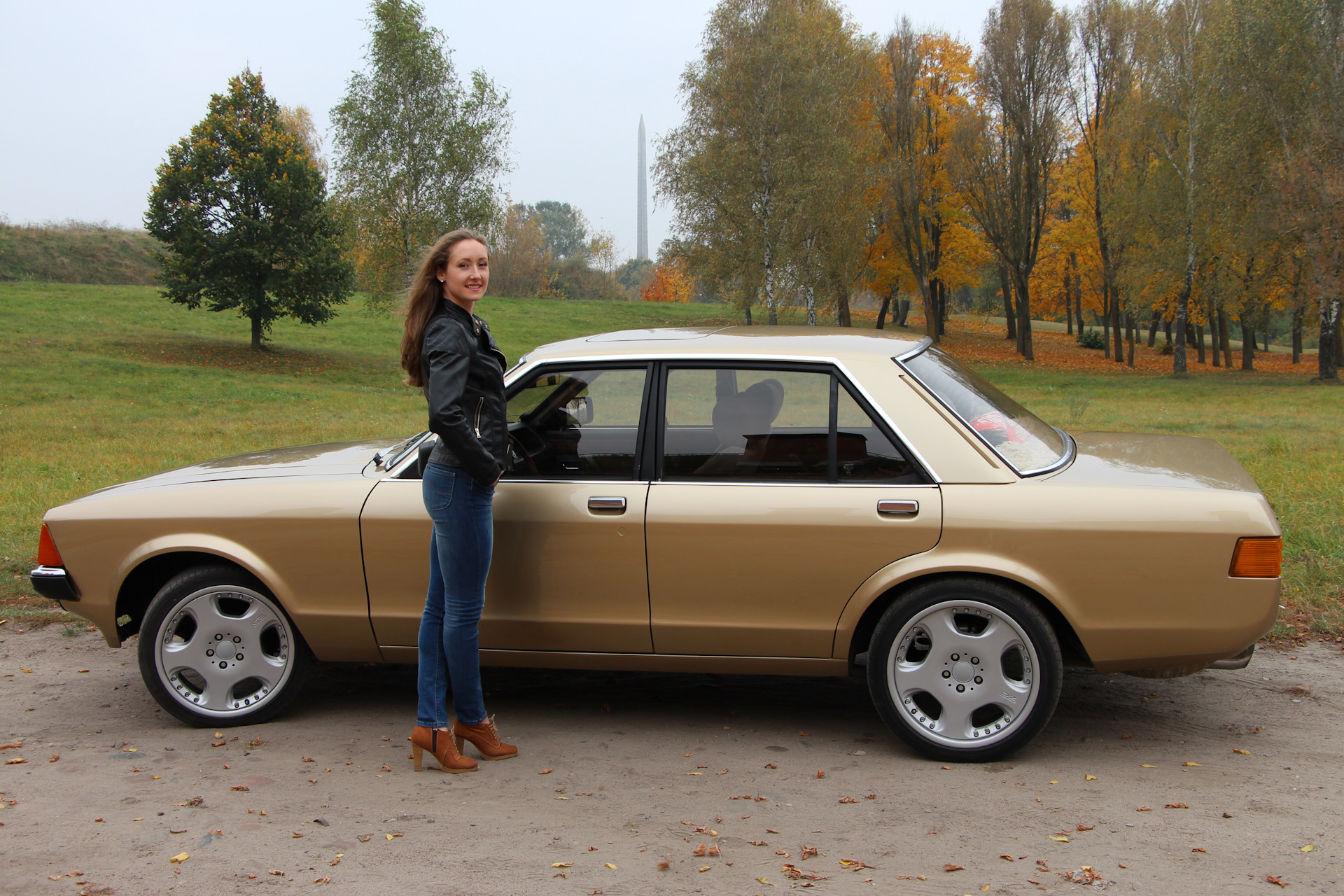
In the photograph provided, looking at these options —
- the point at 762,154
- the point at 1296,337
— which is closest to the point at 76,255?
the point at 762,154

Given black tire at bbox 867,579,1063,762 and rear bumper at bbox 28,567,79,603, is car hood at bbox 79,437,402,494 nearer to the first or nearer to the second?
rear bumper at bbox 28,567,79,603

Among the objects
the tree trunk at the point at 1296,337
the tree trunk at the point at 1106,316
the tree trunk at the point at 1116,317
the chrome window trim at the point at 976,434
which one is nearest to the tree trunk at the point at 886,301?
the tree trunk at the point at 1116,317

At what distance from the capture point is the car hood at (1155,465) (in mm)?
3664

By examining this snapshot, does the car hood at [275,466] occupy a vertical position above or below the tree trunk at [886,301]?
below

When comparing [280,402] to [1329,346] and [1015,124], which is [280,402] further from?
[1329,346]

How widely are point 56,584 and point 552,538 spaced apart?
2203mm

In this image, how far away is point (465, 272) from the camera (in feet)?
12.0

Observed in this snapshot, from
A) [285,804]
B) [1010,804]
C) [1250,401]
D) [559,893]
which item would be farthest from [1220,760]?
[1250,401]

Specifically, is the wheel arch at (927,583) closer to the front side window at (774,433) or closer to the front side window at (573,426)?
the front side window at (774,433)

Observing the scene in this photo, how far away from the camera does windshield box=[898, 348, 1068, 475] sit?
379 cm

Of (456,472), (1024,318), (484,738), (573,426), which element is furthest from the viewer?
(1024,318)

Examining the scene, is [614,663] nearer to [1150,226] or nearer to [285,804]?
[285,804]

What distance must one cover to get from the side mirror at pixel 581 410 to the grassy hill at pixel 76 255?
145 feet

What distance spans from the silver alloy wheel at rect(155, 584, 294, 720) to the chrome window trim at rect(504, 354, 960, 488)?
127cm
